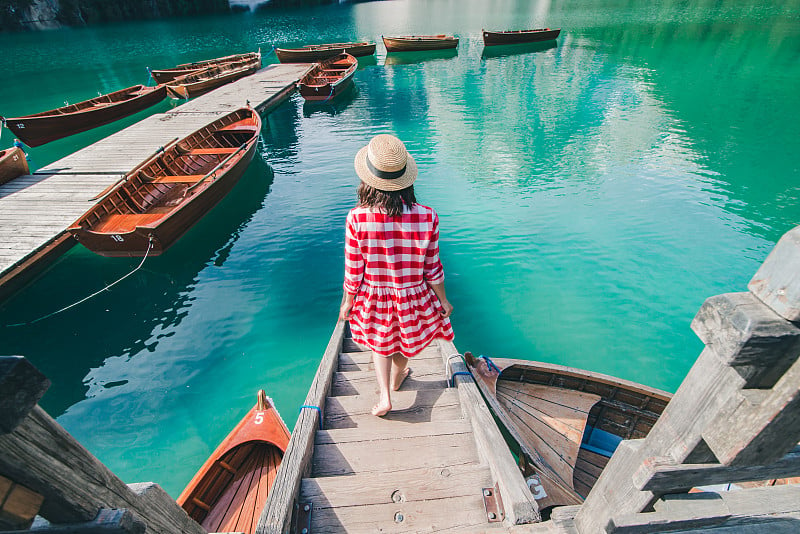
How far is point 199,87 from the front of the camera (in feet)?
68.0

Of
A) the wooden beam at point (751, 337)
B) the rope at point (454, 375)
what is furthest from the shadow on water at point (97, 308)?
the wooden beam at point (751, 337)

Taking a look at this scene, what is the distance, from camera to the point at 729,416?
131 cm

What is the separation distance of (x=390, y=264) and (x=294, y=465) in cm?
164

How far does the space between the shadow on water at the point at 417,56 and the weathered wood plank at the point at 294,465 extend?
1245 inches

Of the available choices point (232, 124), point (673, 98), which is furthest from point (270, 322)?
point (673, 98)

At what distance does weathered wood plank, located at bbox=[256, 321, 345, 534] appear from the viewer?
2.26 m

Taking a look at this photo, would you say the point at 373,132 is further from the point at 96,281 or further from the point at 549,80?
the point at 549,80

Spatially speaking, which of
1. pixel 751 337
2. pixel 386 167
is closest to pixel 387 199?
pixel 386 167

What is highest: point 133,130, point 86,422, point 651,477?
point 651,477

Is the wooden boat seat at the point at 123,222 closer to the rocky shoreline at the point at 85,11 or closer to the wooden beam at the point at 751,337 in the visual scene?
the wooden beam at the point at 751,337

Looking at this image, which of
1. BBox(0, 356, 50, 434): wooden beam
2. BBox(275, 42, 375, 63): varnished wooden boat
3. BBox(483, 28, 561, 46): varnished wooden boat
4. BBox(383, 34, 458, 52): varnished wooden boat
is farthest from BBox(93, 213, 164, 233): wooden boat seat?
BBox(483, 28, 561, 46): varnished wooden boat

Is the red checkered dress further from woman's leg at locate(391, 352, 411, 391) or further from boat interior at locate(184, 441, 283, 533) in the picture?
boat interior at locate(184, 441, 283, 533)

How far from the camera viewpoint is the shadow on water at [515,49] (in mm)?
31734

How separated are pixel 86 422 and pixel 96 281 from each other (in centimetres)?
401
